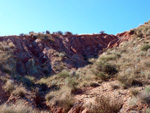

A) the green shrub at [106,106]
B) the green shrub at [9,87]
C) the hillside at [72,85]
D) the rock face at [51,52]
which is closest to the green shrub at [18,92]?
the hillside at [72,85]

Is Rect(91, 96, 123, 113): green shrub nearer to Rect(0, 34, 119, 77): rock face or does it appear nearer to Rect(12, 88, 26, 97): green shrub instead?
Rect(12, 88, 26, 97): green shrub

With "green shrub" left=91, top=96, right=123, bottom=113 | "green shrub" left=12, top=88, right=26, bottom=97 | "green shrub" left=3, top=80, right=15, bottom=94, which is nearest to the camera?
"green shrub" left=91, top=96, right=123, bottom=113

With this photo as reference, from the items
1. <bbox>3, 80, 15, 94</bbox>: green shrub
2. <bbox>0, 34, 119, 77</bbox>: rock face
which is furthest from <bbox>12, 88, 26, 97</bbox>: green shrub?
<bbox>0, 34, 119, 77</bbox>: rock face

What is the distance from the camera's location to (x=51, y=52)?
1847 cm

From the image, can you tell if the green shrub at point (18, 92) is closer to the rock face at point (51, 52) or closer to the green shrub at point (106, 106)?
the green shrub at point (106, 106)

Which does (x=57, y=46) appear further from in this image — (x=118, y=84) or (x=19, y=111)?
(x=19, y=111)

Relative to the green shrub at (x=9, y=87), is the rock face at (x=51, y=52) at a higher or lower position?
higher

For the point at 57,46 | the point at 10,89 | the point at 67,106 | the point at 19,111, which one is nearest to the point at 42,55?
the point at 57,46

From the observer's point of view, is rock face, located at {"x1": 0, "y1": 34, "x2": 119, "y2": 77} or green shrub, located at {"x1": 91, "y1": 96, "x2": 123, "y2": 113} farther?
rock face, located at {"x1": 0, "y1": 34, "x2": 119, "y2": 77}

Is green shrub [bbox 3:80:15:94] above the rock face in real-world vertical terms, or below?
below

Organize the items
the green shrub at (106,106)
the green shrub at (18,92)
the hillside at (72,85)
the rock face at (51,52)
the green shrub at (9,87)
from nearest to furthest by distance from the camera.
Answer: the green shrub at (106,106) < the hillside at (72,85) < the green shrub at (18,92) < the green shrub at (9,87) < the rock face at (51,52)

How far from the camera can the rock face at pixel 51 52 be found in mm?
14914

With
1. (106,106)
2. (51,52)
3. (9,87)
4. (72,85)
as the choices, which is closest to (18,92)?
(9,87)

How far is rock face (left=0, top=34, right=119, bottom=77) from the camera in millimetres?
14914
